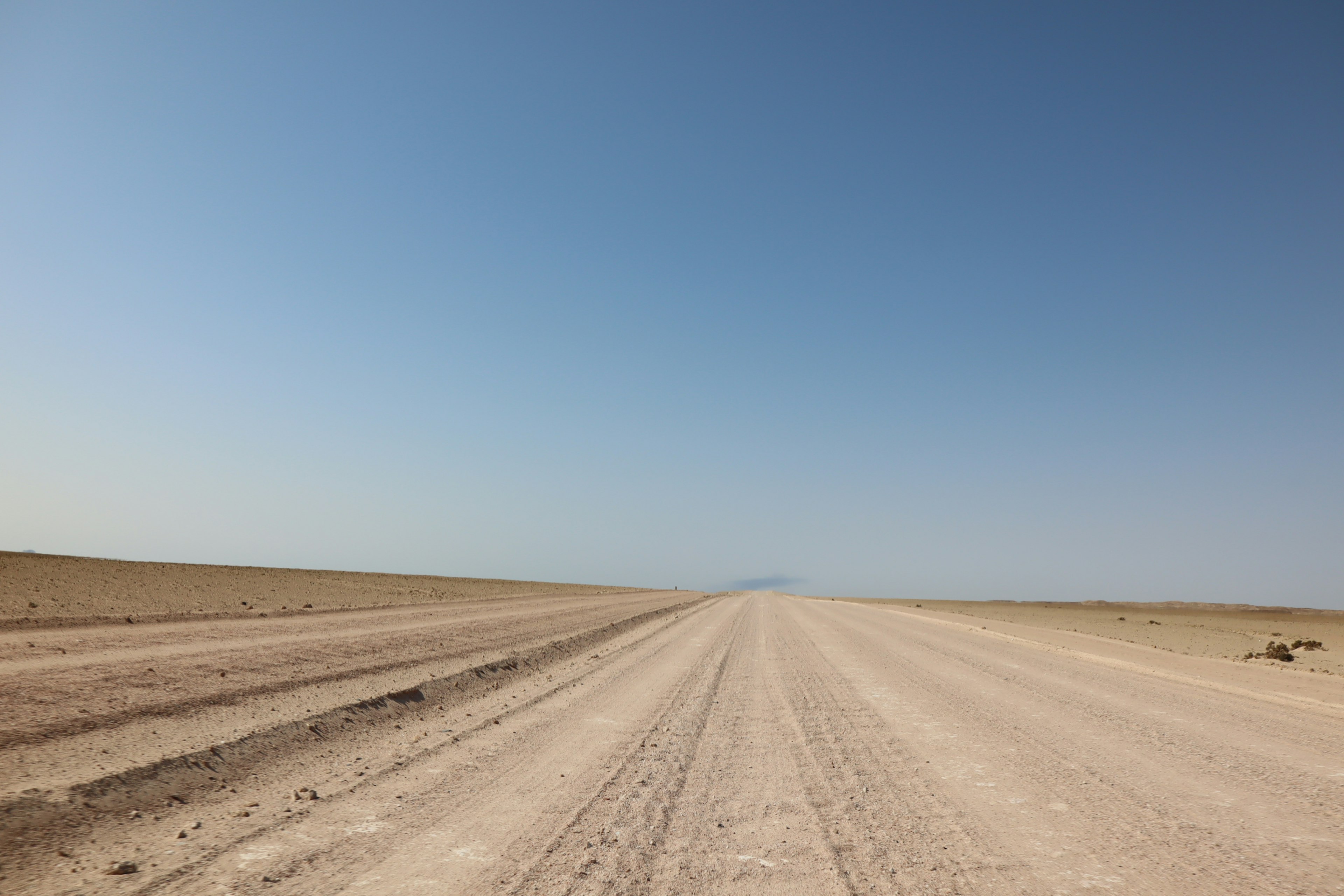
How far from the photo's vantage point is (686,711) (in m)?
8.62

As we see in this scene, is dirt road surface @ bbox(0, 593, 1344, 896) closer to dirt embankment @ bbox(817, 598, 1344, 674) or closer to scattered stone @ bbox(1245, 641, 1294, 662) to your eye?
scattered stone @ bbox(1245, 641, 1294, 662)

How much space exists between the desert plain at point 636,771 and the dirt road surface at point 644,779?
1.4 inches

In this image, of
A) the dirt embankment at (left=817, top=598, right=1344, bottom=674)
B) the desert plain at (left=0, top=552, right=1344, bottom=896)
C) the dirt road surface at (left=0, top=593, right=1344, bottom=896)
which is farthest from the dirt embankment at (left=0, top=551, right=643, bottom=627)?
the dirt embankment at (left=817, top=598, right=1344, bottom=674)

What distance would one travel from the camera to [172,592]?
23.8 m

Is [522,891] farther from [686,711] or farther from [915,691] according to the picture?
[915,691]

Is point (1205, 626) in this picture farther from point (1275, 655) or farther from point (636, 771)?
point (636, 771)

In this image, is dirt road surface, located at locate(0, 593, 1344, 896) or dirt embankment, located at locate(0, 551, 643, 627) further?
dirt embankment, located at locate(0, 551, 643, 627)

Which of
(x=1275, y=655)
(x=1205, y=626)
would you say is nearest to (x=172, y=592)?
(x=1275, y=655)

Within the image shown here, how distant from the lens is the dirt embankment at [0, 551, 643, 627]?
54.3 ft

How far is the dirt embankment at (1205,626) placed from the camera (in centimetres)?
1978

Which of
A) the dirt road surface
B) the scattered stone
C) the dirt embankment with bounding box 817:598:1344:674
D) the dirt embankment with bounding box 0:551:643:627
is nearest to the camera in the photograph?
the dirt road surface

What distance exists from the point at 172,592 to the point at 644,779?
87.9 feet

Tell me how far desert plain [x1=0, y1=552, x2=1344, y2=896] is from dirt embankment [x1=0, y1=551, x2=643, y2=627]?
2.23 m

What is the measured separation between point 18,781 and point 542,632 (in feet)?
47.6
